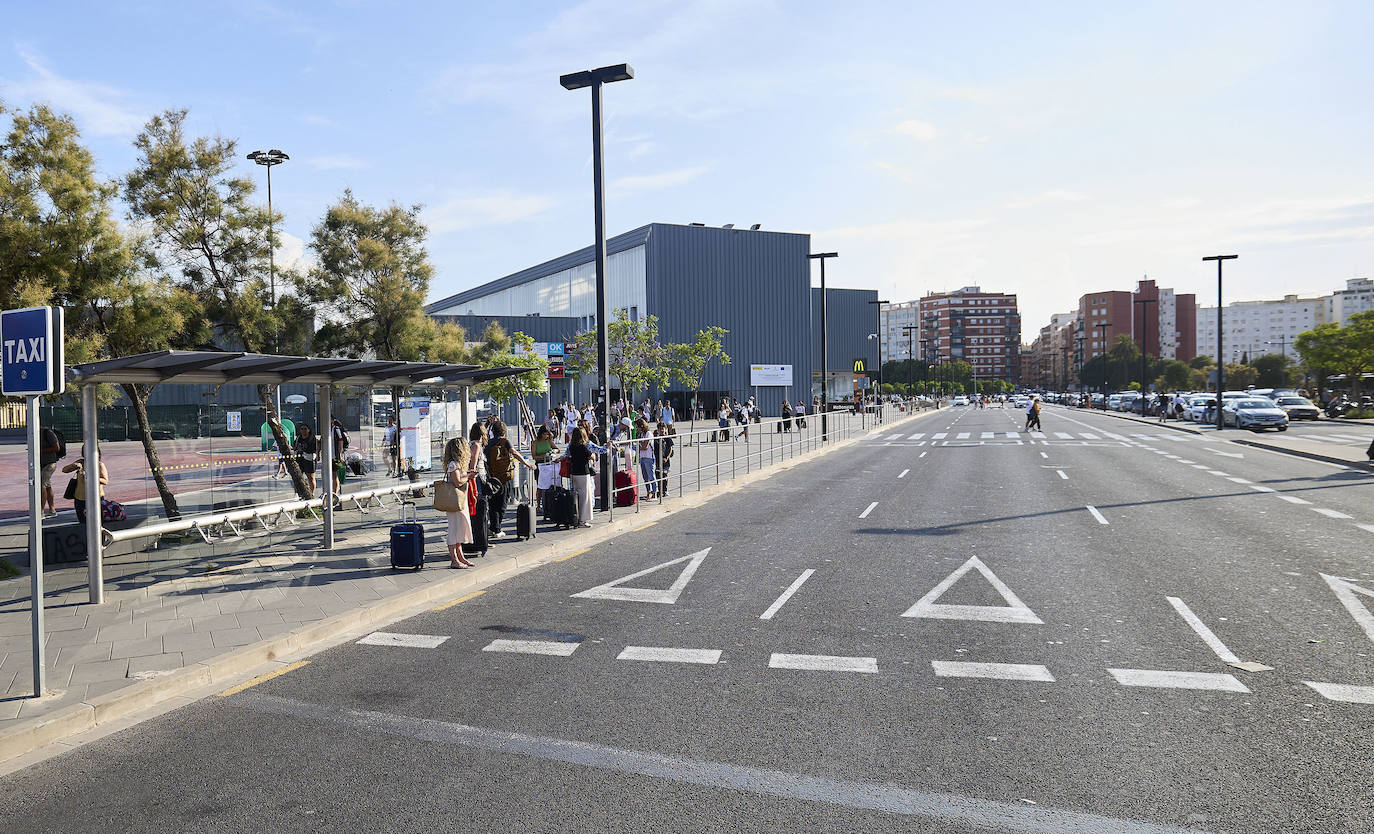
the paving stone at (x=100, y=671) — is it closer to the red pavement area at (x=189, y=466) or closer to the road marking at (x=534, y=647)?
the road marking at (x=534, y=647)

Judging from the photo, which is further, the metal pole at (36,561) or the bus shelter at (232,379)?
the bus shelter at (232,379)

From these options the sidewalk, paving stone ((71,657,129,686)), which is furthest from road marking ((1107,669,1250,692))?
the sidewalk

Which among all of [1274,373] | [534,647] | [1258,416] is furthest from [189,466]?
[1274,373]

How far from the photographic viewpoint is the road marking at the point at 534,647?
674cm

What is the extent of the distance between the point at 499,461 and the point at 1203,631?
9200 mm

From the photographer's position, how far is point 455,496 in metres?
9.80

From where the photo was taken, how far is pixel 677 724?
16.8 ft

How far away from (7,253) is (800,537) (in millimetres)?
10818

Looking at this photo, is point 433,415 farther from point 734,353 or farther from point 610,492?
point 734,353

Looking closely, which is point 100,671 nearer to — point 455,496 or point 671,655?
point 455,496

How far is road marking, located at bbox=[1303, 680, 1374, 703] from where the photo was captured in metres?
5.29

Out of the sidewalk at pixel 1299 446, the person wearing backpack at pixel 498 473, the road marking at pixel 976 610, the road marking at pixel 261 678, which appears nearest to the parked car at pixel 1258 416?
the sidewalk at pixel 1299 446

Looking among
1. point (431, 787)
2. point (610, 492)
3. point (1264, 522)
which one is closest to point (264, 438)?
point (610, 492)

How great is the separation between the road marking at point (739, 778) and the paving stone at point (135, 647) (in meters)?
1.82
